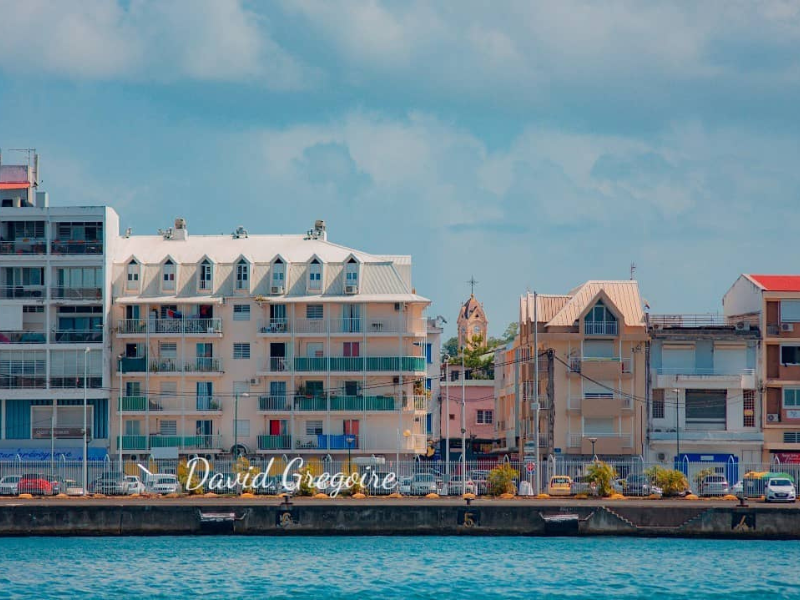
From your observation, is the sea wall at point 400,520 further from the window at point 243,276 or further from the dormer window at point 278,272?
the window at point 243,276

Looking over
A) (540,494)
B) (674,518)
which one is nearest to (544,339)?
(540,494)

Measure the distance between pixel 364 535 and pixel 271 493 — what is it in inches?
419

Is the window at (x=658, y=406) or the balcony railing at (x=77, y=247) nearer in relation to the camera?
the balcony railing at (x=77, y=247)

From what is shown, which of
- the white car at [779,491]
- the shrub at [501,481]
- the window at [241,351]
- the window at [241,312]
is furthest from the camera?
the window at [241,312]

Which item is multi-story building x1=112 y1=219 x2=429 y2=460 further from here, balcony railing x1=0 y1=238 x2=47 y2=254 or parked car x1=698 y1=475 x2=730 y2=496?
parked car x1=698 y1=475 x2=730 y2=496

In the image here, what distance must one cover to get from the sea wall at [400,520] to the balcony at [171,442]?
27046 mm

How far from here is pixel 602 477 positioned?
76000 mm

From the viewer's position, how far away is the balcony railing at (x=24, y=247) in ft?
327

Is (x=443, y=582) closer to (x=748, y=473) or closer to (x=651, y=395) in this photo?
(x=748, y=473)

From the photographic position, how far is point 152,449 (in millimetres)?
96750

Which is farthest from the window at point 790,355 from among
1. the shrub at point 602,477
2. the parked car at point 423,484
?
the parked car at point 423,484

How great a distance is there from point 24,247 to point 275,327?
1885 cm

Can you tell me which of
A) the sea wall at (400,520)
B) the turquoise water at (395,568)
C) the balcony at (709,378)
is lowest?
the turquoise water at (395,568)

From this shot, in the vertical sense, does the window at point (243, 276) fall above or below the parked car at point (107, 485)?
above
